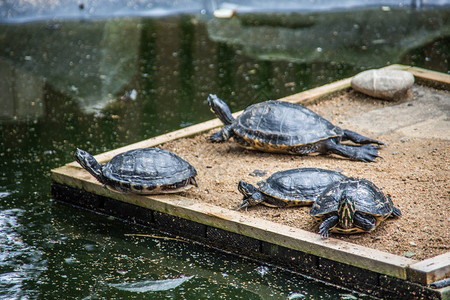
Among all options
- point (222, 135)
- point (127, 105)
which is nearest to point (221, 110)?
point (222, 135)

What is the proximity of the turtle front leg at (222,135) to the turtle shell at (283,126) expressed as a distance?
0.15 metres

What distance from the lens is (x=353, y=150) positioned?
6191 millimetres

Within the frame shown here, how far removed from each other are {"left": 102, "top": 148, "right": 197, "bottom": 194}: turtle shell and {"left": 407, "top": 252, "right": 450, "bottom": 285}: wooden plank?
2118mm

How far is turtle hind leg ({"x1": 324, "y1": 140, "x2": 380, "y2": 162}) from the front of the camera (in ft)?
20.1

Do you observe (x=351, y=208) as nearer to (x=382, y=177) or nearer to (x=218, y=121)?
(x=382, y=177)

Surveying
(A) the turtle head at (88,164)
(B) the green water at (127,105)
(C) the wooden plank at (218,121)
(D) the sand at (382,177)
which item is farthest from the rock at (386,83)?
(A) the turtle head at (88,164)

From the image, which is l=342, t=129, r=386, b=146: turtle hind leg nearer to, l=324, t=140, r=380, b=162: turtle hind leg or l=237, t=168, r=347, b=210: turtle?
l=324, t=140, r=380, b=162: turtle hind leg

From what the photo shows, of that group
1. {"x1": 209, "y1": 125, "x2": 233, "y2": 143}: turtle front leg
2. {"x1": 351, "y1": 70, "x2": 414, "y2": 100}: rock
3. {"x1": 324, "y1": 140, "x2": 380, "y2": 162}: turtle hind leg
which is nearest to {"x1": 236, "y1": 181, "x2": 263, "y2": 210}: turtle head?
{"x1": 324, "y1": 140, "x2": 380, "y2": 162}: turtle hind leg

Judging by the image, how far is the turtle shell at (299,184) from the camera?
5203 millimetres

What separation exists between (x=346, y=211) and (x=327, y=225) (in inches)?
8.1

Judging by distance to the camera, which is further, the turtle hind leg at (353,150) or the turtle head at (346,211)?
the turtle hind leg at (353,150)

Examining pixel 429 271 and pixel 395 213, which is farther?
pixel 395 213

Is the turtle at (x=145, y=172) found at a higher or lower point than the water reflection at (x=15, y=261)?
higher

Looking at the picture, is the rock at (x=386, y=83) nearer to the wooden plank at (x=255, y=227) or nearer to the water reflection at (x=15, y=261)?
the wooden plank at (x=255, y=227)
